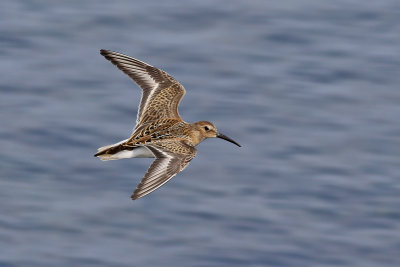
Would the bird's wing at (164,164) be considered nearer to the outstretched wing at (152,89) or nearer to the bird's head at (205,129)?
the bird's head at (205,129)

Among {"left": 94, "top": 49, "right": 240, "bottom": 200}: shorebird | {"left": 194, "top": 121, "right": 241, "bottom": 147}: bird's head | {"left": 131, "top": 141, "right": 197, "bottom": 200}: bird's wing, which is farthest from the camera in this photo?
{"left": 194, "top": 121, "right": 241, "bottom": 147}: bird's head

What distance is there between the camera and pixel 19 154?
2209cm

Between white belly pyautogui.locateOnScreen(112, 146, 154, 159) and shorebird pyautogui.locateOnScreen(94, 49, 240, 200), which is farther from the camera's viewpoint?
white belly pyautogui.locateOnScreen(112, 146, 154, 159)

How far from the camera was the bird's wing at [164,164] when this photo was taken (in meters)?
14.4

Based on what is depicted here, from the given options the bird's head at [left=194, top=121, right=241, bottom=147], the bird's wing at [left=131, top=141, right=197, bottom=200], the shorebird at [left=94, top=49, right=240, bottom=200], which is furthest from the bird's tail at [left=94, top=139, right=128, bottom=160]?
the bird's head at [left=194, top=121, right=241, bottom=147]

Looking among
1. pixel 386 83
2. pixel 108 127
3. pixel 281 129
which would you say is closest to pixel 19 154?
pixel 108 127

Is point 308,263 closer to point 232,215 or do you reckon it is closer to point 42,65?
point 232,215

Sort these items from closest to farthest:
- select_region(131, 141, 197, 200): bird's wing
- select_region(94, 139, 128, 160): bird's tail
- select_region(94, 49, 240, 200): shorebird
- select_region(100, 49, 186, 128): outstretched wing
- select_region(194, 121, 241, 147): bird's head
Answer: select_region(131, 141, 197, 200): bird's wing, select_region(94, 49, 240, 200): shorebird, select_region(94, 139, 128, 160): bird's tail, select_region(194, 121, 241, 147): bird's head, select_region(100, 49, 186, 128): outstretched wing

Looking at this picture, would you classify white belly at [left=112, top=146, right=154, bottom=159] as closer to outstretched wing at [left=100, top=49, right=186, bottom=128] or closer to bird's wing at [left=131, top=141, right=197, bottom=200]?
bird's wing at [left=131, top=141, right=197, bottom=200]

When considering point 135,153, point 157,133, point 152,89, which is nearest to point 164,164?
point 135,153

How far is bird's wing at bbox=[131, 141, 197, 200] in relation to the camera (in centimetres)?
1436

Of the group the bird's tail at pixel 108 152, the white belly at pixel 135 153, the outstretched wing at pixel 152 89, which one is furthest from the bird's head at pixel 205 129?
the bird's tail at pixel 108 152

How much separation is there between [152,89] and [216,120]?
5.19m

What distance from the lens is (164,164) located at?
15.1 metres
